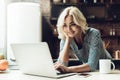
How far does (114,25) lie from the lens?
17.9 ft

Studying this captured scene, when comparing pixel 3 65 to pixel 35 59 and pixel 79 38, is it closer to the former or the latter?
pixel 35 59

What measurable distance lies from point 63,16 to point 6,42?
2.62 m

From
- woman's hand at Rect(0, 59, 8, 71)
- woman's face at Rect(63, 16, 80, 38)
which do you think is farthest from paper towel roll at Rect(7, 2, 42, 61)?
woman's hand at Rect(0, 59, 8, 71)

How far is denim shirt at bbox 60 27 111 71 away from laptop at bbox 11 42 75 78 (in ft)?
1.06

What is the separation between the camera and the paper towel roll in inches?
172

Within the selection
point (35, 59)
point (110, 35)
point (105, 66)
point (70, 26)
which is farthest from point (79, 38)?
point (110, 35)

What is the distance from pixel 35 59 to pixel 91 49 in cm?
57

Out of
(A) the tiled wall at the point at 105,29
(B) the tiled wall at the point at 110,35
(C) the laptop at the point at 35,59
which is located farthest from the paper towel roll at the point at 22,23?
(C) the laptop at the point at 35,59

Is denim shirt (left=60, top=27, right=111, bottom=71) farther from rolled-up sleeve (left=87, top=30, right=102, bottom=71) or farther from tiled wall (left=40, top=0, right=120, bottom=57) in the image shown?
tiled wall (left=40, top=0, right=120, bottom=57)

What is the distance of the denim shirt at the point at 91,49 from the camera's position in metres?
2.20

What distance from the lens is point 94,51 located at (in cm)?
222

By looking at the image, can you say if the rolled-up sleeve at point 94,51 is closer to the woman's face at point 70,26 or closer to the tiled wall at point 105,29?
the woman's face at point 70,26

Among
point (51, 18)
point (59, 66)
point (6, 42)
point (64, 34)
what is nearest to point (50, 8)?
point (51, 18)

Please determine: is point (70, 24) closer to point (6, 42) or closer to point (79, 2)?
→ point (6, 42)
